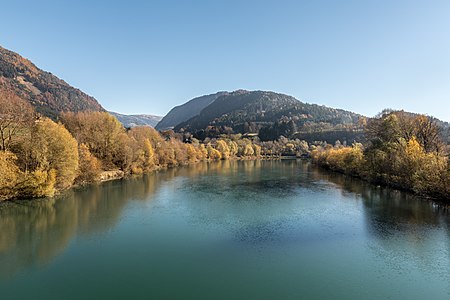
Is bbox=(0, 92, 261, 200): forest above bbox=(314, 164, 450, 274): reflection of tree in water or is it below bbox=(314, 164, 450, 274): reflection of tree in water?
above

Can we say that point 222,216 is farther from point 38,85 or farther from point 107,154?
point 38,85

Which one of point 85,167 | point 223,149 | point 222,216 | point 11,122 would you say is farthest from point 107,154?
point 223,149

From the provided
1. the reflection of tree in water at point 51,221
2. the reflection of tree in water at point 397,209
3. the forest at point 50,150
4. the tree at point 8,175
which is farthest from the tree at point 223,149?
the tree at point 8,175

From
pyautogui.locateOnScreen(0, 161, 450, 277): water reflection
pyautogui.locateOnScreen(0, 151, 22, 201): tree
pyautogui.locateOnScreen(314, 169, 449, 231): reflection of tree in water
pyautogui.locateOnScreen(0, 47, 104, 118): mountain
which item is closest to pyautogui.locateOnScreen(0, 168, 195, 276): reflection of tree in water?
pyautogui.locateOnScreen(0, 161, 450, 277): water reflection

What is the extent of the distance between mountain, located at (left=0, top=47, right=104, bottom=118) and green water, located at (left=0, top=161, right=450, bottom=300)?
10282cm

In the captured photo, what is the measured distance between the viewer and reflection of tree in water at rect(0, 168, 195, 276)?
15.2 m

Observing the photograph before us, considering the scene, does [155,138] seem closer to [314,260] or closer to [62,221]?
[62,221]

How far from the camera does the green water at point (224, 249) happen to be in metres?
11.7

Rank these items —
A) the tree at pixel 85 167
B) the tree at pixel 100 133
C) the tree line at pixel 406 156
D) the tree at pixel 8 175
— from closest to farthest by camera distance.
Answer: the tree at pixel 8 175
the tree line at pixel 406 156
the tree at pixel 85 167
the tree at pixel 100 133

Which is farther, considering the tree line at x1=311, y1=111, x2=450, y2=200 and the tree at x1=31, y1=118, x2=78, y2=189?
the tree at x1=31, y1=118, x2=78, y2=189

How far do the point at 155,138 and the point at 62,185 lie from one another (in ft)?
128

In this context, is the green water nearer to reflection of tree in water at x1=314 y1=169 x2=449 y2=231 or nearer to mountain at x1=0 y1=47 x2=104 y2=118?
reflection of tree in water at x1=314 y1=169 x2=449 y2=231

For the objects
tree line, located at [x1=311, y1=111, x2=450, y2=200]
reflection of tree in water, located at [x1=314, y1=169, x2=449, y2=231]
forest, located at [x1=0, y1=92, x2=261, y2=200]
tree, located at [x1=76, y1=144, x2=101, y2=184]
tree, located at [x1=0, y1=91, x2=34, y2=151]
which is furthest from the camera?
tree, located at [x1=76, y1=144, x2=101, y2=184]

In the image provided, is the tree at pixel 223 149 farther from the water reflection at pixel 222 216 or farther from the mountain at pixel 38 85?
the water reflection at pixel 222 216
